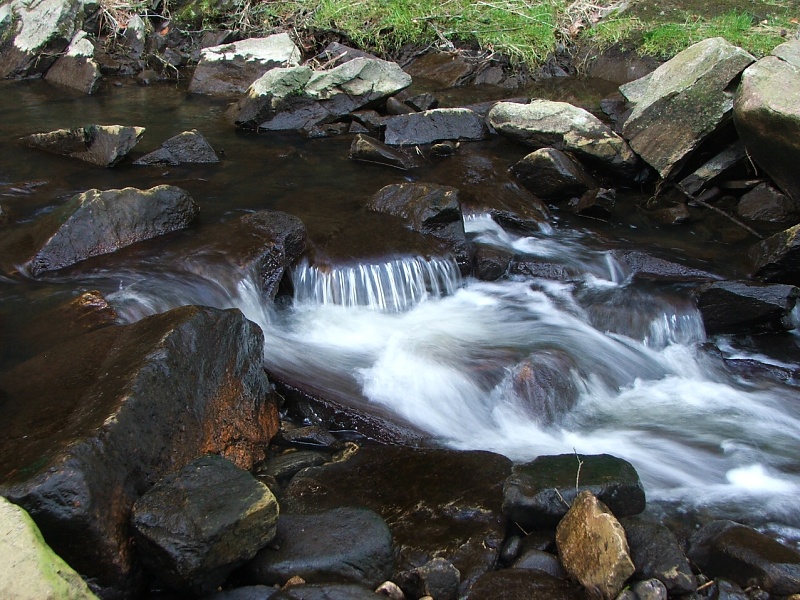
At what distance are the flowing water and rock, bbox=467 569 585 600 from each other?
1009 mm

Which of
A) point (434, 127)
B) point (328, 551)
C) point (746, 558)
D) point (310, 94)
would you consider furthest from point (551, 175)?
point (328, 551)

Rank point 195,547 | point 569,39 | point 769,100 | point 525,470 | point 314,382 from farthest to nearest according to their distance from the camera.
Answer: point 569,39, point 769,100, point 314,382, point 525,470, point 195,547

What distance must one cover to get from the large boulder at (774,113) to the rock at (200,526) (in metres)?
5.54

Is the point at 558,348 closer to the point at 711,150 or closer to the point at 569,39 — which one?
the point at 711,150

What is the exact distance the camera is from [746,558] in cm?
299

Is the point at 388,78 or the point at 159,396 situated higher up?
the point at 388,78

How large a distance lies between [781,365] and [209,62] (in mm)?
9328

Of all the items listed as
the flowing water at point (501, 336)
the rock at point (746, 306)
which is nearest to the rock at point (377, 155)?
the flowing water at point (501, 336)

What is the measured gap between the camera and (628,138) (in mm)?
7852

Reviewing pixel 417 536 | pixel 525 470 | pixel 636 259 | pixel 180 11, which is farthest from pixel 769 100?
pixel 180 11

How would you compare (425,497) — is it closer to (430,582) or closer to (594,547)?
(430,582)

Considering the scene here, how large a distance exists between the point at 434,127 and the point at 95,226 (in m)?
4.78

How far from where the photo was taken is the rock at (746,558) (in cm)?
291

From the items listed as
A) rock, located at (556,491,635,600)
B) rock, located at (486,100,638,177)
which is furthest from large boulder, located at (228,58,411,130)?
rock, located at (556,491,635,600)
